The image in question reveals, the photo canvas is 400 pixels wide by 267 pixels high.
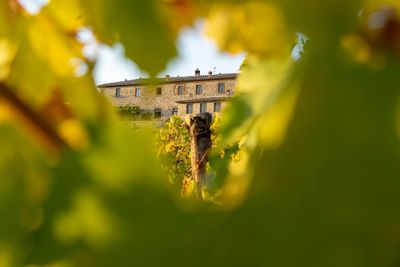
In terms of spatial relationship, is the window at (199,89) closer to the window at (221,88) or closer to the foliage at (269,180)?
the window at (221,88)

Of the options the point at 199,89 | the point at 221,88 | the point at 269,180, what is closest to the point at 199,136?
the point at 269,180

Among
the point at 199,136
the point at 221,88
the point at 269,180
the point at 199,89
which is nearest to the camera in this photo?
the point at 269,180

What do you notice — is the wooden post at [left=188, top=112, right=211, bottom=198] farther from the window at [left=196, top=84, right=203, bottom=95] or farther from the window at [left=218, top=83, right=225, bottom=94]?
the window at [left=196, top=84, right=203, bottom=95]

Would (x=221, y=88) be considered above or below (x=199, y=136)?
above

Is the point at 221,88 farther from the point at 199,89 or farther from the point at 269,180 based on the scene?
the point at 269,180

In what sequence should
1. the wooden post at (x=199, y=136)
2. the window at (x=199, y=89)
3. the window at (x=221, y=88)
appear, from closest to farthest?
the wooden post at (x=199, y=136), the window at (x=221, y=88), the window at (x=199, y=89)

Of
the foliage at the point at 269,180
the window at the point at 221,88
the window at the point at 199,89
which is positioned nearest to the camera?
the foliage at the point at 269,180

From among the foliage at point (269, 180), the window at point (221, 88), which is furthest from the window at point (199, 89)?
the foliage at point (269, 180)

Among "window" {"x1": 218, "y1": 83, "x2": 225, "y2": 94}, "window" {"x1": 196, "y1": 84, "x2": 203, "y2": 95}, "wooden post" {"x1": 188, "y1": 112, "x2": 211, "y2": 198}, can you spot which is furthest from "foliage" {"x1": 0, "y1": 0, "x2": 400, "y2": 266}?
"window" {"x1": 196, "y1": 84, "x2": 203, "y2": 95}

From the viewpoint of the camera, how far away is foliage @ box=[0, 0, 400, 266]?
0.63ft

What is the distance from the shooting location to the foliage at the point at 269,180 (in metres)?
0.19

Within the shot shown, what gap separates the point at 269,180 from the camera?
0.66ft

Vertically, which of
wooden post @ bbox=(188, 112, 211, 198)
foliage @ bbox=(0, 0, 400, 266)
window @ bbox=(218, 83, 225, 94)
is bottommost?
foliage @ bbox=(0, 0, 400, 266)

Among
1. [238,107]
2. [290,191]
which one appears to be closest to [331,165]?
[290,191]
